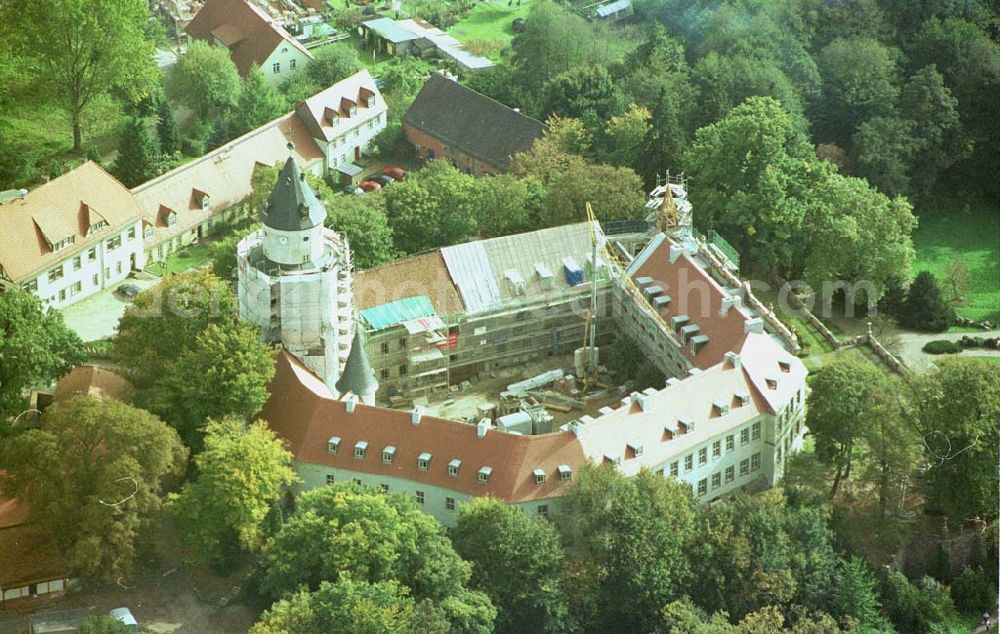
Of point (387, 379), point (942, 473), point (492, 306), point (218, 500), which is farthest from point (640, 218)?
point (218, 500)

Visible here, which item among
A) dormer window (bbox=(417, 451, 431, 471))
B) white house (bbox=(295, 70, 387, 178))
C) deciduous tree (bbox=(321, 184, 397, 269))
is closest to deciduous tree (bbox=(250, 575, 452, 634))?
dormer window (bbox=(417, 451, 431, 471))

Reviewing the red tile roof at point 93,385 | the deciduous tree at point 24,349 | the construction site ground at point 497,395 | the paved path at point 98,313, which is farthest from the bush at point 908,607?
the paved path at point 98,313

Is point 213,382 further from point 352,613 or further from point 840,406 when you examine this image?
point 840,406

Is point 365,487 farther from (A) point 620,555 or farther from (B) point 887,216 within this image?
(B) point 887,216

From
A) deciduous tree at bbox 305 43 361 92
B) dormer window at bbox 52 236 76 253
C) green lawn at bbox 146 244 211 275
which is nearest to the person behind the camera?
dormer window at bbox 52 236 76 253

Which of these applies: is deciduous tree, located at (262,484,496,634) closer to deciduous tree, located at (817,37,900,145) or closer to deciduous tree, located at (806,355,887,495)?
deciduous tree, located at (806,355,887,495)

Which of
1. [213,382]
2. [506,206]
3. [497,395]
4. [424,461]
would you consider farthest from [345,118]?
[424,461]
